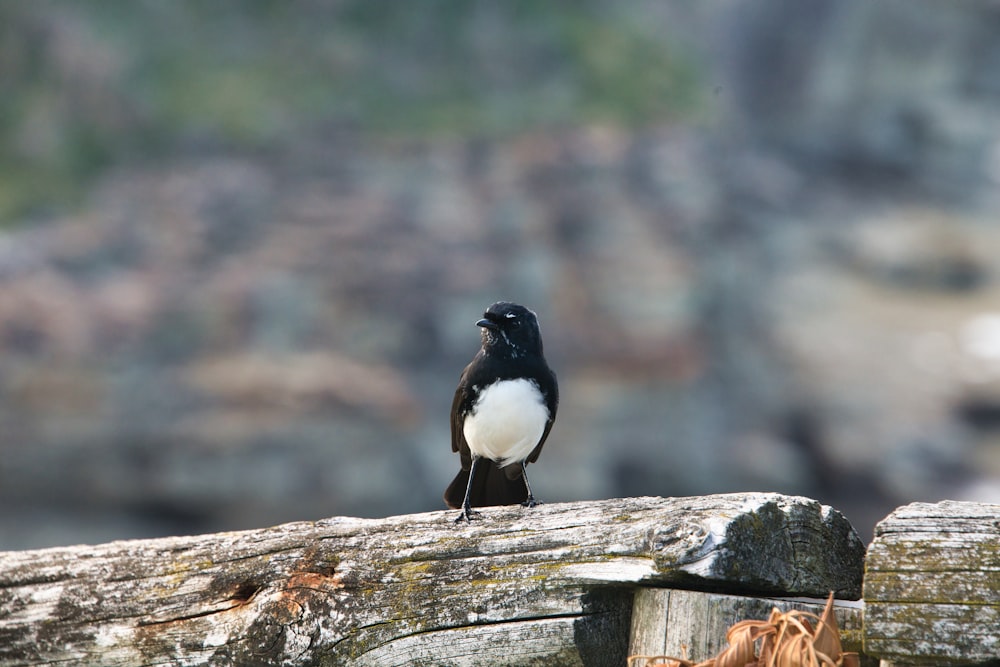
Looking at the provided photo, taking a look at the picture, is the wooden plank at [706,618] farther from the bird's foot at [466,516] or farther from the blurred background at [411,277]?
the blurred background at [411,277]

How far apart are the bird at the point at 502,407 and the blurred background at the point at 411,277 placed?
13.5 m

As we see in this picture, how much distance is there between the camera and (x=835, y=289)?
28.1 m

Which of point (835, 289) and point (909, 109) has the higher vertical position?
point (909, 109)

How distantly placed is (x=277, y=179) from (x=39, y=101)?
4762mm

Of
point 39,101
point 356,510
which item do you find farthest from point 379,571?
point 39,101

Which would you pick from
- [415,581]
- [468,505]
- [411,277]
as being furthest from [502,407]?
[411,277]

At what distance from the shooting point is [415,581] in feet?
9.45

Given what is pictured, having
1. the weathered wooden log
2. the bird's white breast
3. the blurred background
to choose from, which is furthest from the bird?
the blurred background

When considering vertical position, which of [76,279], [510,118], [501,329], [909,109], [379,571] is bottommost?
[379,571]

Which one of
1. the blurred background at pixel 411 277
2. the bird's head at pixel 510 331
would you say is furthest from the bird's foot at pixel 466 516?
the blurred background at pixel 411 277

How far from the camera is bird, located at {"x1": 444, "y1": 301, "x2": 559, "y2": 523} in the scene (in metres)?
4.91

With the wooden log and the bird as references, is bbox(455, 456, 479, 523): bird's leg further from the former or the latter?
the wooden log

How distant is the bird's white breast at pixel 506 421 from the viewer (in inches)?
193

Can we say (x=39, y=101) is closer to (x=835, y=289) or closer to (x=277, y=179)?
(x=277, y=179)
